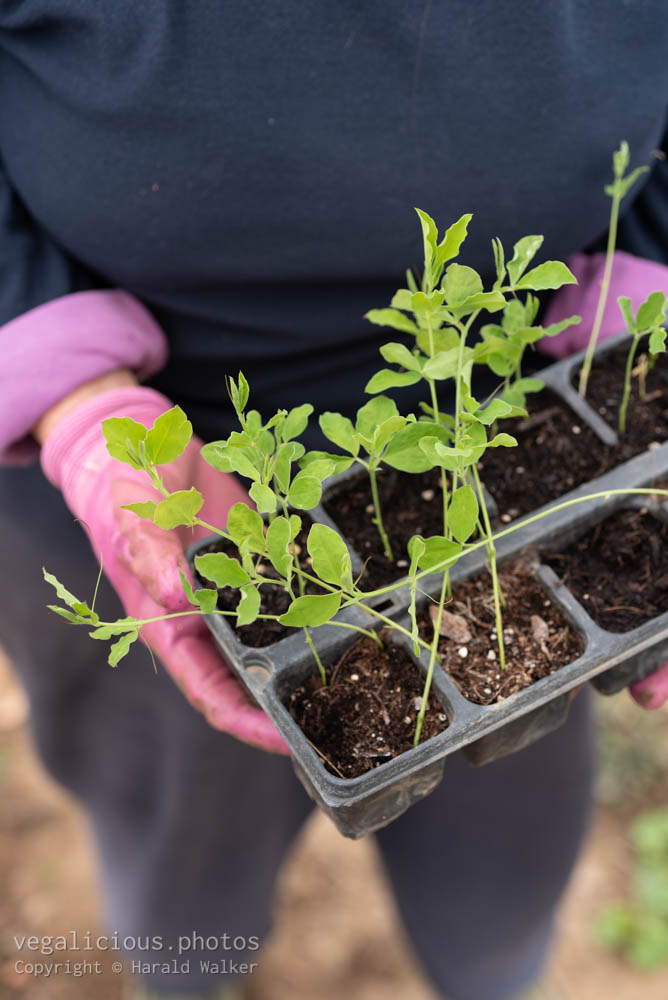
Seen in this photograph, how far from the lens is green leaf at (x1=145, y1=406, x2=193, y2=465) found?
0.58m

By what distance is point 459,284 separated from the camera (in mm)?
648

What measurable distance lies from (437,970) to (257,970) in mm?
433

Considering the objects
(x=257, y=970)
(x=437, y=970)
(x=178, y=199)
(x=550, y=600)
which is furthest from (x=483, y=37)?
(x=257, y=970)

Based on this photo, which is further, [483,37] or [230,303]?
[230,303]

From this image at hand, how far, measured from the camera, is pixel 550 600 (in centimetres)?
81

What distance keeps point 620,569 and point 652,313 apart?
24 cm

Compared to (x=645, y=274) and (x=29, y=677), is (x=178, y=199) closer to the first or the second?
(x=645, y=274)

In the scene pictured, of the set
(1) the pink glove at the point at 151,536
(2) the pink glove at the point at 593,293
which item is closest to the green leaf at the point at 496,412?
(1) the pink glove at the point at 151,536

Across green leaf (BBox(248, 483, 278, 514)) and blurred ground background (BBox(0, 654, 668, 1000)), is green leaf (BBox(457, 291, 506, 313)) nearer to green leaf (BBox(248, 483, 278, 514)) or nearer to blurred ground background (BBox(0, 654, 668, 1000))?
green leaf (BBox(248, 483, 278, 514))

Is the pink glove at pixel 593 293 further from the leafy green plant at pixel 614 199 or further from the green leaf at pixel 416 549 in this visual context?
the green leaf at pixel 416 549

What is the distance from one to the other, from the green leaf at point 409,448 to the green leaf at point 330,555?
108mm

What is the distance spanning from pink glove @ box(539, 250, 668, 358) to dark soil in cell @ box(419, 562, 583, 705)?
Result: 1.25 ft

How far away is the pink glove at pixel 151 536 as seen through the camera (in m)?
0.83

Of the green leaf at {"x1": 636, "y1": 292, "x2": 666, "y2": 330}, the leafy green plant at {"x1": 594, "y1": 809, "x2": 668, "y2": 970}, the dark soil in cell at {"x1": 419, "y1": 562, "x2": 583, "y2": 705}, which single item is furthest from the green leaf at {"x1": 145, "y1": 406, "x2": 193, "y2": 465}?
the leafy green plant at {"x1": 594, "y1": 809, "x2": 668, "y2": 970}
